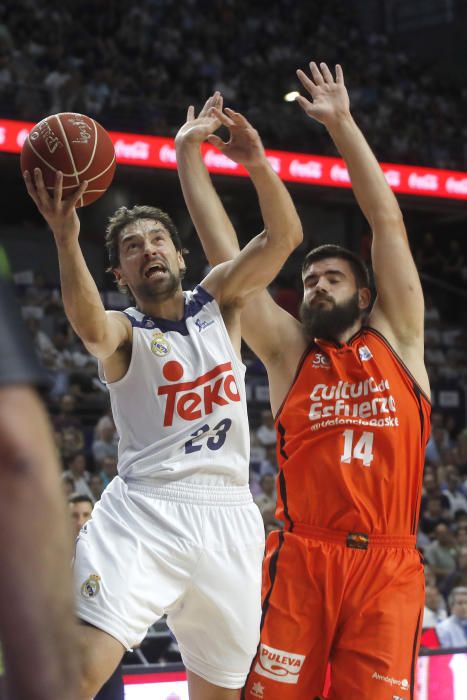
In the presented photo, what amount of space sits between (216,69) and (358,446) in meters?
13.4

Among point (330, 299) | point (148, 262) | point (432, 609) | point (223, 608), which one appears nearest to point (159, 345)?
point (148, 262)

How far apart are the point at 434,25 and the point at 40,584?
23.1 metres

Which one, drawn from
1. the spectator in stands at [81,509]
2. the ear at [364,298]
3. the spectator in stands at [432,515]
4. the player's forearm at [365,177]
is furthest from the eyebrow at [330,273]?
the spectator in stands at [432,515]

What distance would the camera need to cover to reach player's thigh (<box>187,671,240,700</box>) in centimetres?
330

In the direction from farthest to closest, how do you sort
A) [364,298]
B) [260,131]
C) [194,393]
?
1. [260,131]
2. [364,298]
3. [194,393]

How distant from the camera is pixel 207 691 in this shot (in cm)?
331

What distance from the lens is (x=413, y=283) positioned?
13.0ft

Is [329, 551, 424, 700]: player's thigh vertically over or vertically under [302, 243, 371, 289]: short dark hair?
under

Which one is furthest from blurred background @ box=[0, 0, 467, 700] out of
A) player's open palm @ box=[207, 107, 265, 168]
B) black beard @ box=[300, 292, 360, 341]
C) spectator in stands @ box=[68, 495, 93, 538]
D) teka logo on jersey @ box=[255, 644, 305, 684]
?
player's open palm @ box=[207, 107, 265, 168]

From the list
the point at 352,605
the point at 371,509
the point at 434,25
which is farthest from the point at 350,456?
the point at 434,25

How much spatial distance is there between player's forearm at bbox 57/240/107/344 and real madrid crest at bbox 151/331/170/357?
10.5 inches

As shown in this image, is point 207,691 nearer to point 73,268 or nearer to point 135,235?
point 73,268

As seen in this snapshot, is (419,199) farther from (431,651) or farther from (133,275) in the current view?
(133,275)

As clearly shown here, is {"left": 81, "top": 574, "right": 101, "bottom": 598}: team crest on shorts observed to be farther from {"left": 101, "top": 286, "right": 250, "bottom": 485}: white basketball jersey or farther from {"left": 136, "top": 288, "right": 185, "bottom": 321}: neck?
{"left": 136, "top": 288, "right": 185, "bottom": 321}: neck
